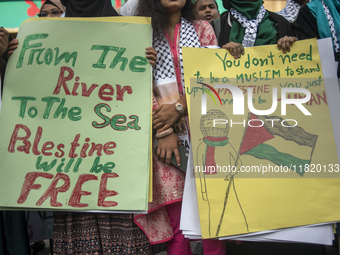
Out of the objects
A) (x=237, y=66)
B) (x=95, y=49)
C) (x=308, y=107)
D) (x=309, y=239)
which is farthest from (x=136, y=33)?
(x=309, y=239)

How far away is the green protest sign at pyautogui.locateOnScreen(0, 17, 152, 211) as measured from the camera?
4.04 ft

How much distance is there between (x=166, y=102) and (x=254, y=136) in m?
0.45

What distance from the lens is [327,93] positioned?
131 cm

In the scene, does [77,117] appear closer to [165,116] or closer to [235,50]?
[165,116]

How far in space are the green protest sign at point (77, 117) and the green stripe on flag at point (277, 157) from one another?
486 millimetres

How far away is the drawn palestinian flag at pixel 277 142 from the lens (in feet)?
4.09

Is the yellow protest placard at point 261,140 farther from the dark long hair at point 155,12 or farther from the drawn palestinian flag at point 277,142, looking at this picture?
the dark long hair at point 155,12

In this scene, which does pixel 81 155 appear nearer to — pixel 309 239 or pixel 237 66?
pixel 237 66

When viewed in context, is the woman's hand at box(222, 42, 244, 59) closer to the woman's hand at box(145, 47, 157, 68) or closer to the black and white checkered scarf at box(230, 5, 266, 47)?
the black and white checkered scarf at box(230, 5, 266, 47)

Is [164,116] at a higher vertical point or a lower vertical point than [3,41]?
lower

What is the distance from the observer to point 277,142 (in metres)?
1.27

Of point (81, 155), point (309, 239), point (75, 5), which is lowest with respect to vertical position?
point (309, 239)

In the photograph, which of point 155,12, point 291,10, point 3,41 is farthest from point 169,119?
point 291,10

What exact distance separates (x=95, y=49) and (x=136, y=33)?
0.70 feet
